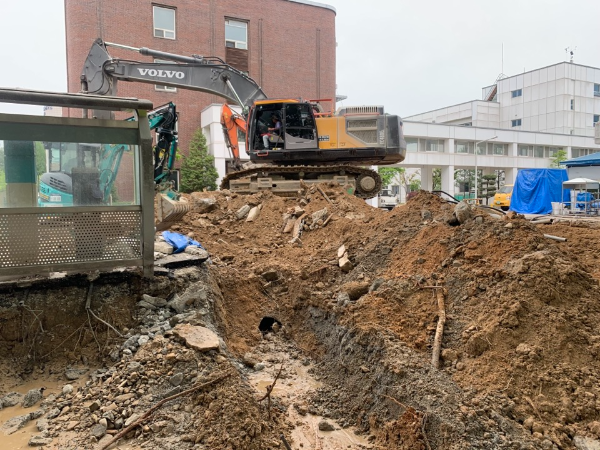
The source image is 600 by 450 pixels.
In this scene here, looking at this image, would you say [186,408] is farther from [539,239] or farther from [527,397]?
[539,239]

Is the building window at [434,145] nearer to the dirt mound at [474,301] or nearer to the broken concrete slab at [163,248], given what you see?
the dirt mound at [474,301]

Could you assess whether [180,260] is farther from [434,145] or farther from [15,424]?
[434,145]

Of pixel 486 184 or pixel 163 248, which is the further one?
pixel 486 184

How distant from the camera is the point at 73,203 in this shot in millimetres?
4523

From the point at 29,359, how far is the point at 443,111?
5761cm

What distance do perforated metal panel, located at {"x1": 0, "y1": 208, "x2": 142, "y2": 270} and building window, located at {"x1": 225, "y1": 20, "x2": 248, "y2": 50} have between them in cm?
2793

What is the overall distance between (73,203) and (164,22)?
2708 centimetres

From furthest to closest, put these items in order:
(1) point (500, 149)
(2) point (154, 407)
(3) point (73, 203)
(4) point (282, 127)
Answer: (1) point (500, 149)
(4) point (282, 127)
(3) point (73, 203)
(2) point (154, 407)

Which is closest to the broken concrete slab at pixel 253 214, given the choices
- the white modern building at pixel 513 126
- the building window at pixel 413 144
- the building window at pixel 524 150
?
the white modern building at pixel 513 126

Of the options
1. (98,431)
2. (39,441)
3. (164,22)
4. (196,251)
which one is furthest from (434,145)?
(39,441)

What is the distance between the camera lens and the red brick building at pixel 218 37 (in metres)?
25.8

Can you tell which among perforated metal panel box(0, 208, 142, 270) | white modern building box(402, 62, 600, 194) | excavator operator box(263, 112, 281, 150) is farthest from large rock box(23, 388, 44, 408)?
white modern building box(402, 62, 600, 194)

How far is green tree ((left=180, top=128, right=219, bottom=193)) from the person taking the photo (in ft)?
86.2

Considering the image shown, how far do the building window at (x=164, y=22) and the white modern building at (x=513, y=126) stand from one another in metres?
18.4
